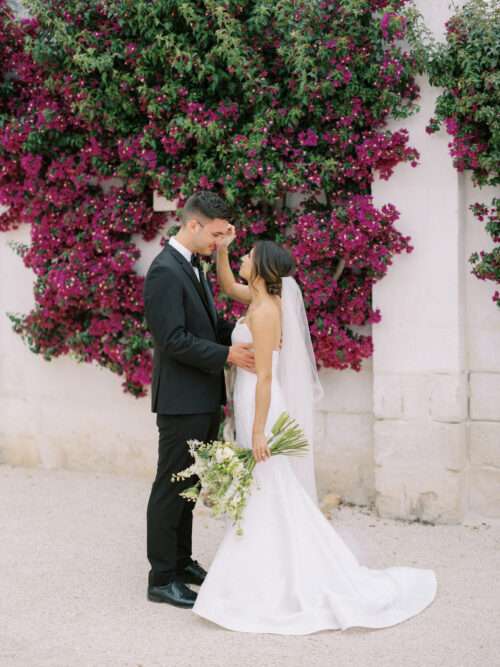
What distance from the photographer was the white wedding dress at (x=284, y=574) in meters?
3.71

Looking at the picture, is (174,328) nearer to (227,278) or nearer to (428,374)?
(227,278)

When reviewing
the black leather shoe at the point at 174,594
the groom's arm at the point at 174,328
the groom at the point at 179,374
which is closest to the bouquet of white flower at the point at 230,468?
the groom at the point at 179,374

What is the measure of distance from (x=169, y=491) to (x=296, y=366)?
89 centimetres

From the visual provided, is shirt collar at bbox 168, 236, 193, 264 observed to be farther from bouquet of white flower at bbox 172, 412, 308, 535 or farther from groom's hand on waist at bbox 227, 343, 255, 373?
bouquet of white flower at bbox 172, 412, 308, 535

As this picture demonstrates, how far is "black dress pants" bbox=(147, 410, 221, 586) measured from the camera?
405 centimetres

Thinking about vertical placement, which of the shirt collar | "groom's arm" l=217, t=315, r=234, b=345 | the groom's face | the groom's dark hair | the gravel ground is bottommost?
the gravel ground

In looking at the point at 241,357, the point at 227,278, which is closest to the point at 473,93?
the point at 227,278

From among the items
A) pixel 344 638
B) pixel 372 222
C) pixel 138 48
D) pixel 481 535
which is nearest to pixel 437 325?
pixel 372 222

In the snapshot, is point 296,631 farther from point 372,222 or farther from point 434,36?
point 434,36

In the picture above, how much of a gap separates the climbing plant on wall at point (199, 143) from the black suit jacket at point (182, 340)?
1.43 metres

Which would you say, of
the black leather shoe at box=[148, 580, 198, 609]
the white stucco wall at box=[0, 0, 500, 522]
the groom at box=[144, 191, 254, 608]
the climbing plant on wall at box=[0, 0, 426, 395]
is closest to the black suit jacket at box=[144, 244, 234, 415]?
the groom at box=[144, 191, 254, 608]

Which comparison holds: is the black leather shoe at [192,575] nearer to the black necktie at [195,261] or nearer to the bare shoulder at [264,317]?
the bare shoulder at [264,317]

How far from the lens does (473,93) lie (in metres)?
4.95

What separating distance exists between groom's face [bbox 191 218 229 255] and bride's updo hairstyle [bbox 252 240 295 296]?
11.2 inches
